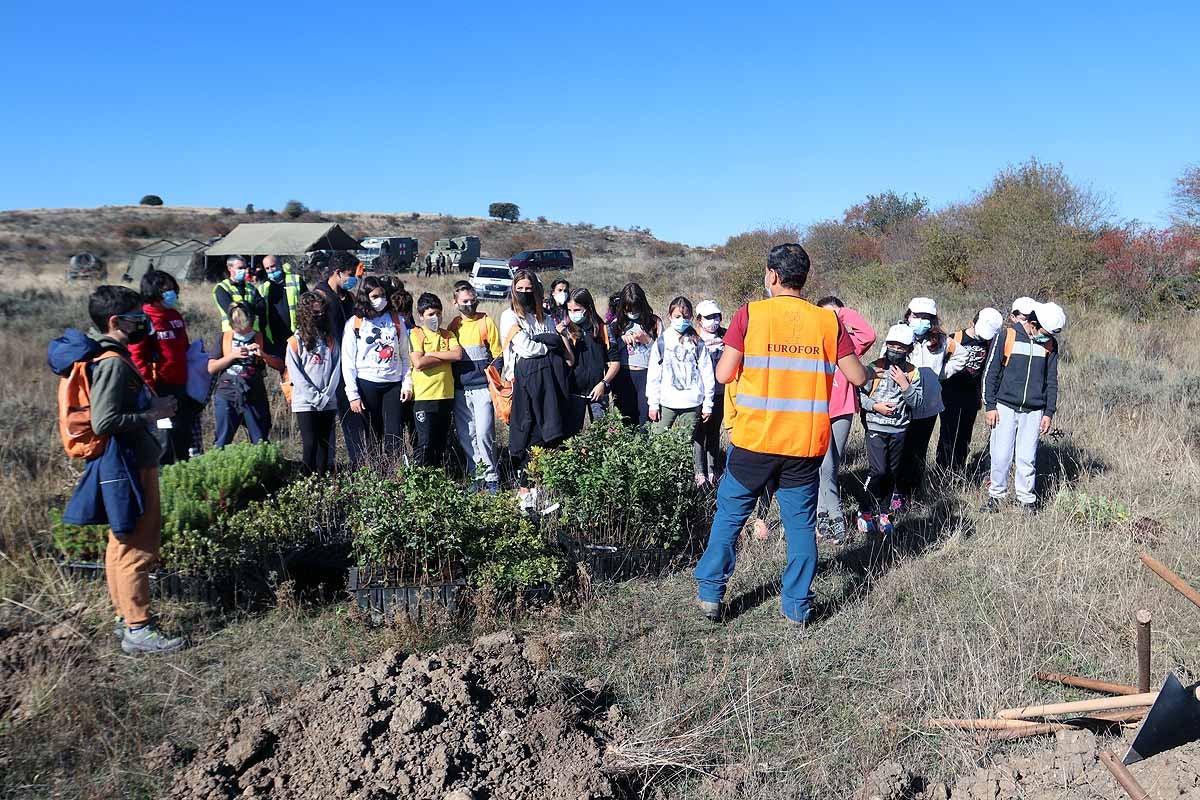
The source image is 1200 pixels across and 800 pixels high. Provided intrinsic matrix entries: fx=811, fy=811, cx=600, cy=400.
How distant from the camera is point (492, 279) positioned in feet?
95.9

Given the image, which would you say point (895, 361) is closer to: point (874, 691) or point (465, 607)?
point (874, 691)

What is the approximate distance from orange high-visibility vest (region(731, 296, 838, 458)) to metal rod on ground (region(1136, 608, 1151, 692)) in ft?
4.99

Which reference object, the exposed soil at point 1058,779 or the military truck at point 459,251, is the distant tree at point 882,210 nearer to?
the military truck at point 459,251

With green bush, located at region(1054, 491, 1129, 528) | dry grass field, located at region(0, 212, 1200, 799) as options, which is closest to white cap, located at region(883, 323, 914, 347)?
dry grass field, located at region(0, 212, 1200, 799)

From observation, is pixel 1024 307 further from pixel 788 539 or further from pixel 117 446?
pixel 117 446

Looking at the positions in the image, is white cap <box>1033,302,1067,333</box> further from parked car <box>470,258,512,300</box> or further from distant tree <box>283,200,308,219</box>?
distant tree <box>283,200,308,219</box>

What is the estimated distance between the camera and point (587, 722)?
3.34 m

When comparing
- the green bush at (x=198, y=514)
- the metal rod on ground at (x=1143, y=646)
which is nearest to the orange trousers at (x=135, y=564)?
the green bush at (x=198, y=514)

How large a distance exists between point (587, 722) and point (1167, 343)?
45.4 feet

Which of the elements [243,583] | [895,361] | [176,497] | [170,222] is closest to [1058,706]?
[895,361]

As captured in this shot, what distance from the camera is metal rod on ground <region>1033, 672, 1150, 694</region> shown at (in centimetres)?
343

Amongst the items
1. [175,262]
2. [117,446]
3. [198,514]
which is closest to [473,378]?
[198,514]

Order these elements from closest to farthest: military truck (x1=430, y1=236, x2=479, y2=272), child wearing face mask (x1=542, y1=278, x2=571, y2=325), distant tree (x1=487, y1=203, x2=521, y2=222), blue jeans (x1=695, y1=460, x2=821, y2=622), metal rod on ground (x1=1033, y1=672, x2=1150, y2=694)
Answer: metal rod on ground (x1=1033, y1=672, x2=1150, y2=694) < blue jeans (x1=695, y1=460, x2=821, y2=622) < child wearing face mask (x1=542, y1=278, x2=571, y2=325) < military truck (x1=430, y1=236, x2=479, y2=272) < distant tree (x1=487, y1=203, x2=521, y2=222)

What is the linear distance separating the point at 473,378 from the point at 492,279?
23.2m
